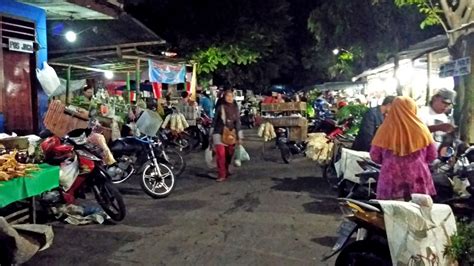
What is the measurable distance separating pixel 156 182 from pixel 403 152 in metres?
5.74

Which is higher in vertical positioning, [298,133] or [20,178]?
[20,178]

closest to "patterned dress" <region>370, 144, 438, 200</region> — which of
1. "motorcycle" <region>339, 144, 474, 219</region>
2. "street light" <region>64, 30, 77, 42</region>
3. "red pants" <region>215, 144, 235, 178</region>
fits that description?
"motorcycle" <region>339, 144, 474, 219</region>

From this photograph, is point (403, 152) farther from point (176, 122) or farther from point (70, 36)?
point (70, 36)

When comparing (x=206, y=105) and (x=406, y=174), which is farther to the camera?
(x=206, y=105)

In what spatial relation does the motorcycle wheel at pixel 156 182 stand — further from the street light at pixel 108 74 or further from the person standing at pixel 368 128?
the street light at pixel 108 74

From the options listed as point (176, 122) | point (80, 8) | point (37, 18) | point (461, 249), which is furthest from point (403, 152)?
point (176, 122)

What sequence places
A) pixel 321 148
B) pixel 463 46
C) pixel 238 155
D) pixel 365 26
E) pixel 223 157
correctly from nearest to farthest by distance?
pixel 463 46 < pixel 321 148 < pixel 223 157 < pixel 238 155 < pixel 365 26

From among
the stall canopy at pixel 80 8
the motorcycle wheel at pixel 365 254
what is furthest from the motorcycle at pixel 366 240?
the stall canopy at pixel 80 8

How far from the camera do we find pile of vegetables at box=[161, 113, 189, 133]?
1595 centimetres

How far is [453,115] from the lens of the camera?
995cm

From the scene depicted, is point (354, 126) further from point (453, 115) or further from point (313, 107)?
point (313, 107)

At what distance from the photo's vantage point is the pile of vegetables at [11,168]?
5660 millimetres

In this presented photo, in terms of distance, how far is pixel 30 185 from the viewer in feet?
19.6

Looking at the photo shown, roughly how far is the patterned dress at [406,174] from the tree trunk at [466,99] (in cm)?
446
